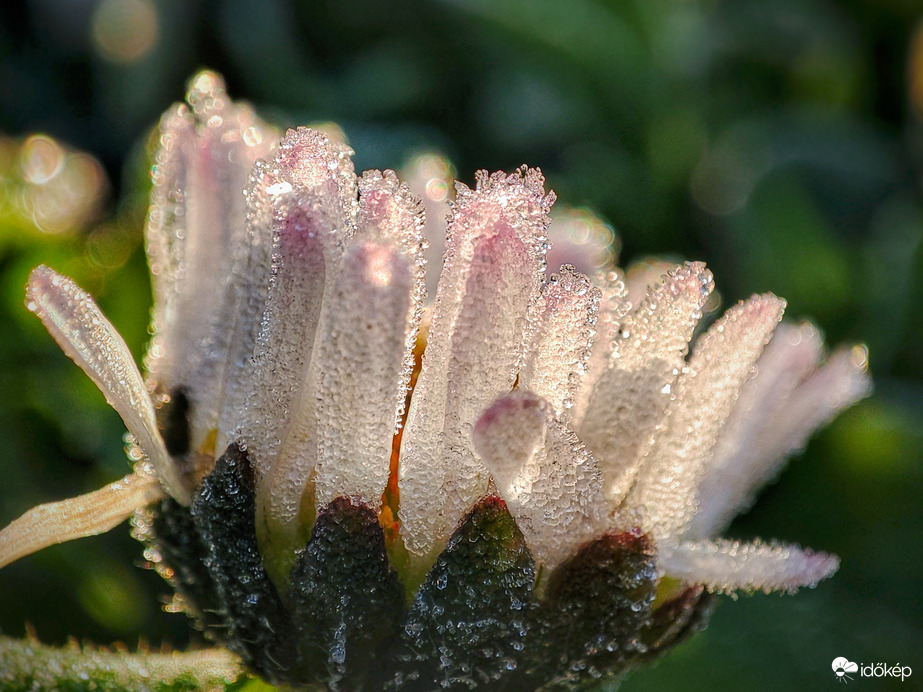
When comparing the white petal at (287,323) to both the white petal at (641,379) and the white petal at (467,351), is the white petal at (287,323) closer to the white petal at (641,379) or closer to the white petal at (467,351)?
the white petal at (467,351)

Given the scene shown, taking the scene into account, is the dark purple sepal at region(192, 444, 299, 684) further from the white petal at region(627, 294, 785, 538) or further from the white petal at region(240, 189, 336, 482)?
the white petal at region(627, 294, 785, 538)

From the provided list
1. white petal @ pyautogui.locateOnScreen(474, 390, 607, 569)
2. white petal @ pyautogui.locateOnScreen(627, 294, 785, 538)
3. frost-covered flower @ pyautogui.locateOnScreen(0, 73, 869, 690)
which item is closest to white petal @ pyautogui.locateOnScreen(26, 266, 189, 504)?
frost-covered flower @ pyautogui.locateOnScreen(0, 73, 869, 690)

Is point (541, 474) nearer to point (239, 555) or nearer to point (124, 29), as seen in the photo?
point (239, 555)

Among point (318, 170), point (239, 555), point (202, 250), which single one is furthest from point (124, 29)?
point (239, 555)

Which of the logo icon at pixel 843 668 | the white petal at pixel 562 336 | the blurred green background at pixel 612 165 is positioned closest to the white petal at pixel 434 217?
the white petal at pixel 562 336

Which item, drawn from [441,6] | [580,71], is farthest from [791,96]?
[441,6]

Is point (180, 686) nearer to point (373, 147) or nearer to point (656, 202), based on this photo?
point (373, 147)
